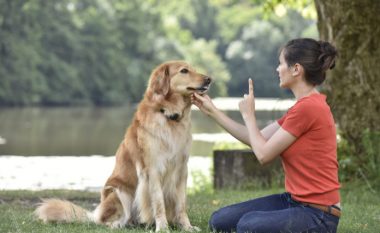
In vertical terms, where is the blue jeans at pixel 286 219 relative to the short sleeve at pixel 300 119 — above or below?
below

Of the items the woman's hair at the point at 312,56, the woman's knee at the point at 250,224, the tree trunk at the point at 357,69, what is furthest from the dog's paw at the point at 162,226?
the tree trunk at the point at 357,69

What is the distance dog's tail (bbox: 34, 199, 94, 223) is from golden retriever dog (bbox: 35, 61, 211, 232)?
20cm

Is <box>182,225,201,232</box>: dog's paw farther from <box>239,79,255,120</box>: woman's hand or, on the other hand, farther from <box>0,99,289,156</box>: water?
<box>0,99,289,156</box>: water

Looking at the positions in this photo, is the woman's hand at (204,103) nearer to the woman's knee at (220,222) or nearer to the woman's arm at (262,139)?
the woman's arm at (262,139)

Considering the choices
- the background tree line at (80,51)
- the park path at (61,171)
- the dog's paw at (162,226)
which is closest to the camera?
the dog's paw at (162,226)

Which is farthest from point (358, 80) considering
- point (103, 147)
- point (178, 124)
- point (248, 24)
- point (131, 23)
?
point (248, 24)

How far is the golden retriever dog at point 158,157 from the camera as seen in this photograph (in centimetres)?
657

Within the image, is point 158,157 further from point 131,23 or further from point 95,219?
point 131,23

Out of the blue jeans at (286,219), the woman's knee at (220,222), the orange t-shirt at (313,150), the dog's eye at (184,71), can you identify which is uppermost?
the dog's eye at (184,71)

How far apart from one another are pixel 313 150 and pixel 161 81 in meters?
1.71

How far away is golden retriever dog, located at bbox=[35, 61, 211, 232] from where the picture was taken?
21.6 feet

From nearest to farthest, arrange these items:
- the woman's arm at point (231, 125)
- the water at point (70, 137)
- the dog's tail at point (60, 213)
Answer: the woman's arm at point (231, 125)
the dog's tail at point (60, 213)
the water at point (70, 137)

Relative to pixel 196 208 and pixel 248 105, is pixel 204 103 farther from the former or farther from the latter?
pixel 196 208

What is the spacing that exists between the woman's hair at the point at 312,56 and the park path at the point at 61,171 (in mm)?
8492
